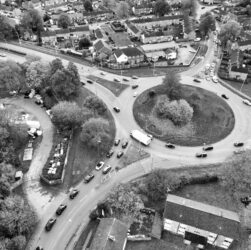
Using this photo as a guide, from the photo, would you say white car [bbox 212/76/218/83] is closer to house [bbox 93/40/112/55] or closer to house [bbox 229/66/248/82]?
house [bbox 229/66/248/82]

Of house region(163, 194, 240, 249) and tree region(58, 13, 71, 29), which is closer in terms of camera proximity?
house region(163, 194, 240, 249)

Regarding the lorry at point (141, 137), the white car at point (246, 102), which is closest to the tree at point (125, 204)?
the lorry at point (141, 137)

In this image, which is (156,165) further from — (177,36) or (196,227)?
(177,36)

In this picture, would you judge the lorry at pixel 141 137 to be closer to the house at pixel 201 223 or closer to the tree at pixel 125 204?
the tree at pixel 125 204

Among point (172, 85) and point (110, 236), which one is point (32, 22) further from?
point (110, 236)

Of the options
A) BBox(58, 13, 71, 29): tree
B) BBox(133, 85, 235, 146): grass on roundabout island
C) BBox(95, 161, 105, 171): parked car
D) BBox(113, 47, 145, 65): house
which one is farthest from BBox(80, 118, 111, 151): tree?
BBox(58, 13, 71, 29): tree

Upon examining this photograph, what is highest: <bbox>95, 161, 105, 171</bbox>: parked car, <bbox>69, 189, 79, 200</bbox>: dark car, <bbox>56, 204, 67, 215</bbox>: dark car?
<bbox>95, 161, 105, 171</bbox>: parked car
